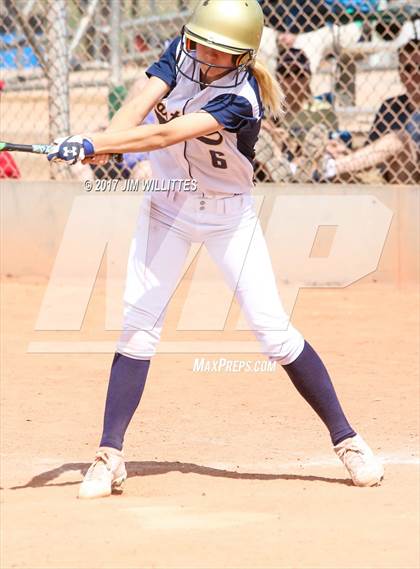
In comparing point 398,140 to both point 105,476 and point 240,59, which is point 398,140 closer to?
point 240,59

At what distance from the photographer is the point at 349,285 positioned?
320 inches

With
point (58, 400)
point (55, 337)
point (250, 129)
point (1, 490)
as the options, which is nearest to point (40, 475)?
point (1, 490)

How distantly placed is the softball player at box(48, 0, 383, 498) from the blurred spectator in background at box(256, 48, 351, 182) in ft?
12.9

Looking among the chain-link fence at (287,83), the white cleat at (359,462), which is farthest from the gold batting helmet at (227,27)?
the chain-link fence at (287,83)

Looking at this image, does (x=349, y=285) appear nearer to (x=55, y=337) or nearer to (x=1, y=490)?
(x=55, y=337)

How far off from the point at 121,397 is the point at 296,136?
4.52 metres

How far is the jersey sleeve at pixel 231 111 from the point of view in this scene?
4.00m

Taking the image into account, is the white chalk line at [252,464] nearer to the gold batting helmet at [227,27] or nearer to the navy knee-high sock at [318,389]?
the navy knee-high sock at [318,389]

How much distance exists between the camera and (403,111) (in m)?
8.27

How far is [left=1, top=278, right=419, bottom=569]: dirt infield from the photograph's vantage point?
3635 mm

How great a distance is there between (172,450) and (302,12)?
15.1 ft

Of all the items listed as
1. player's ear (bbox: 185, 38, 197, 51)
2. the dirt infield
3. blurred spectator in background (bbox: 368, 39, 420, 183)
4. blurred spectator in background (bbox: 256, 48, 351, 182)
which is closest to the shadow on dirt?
the dirt infield

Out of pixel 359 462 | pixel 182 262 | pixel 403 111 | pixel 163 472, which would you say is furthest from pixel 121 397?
pixel 403 111

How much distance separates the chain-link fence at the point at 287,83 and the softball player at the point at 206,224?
3.56 meters
